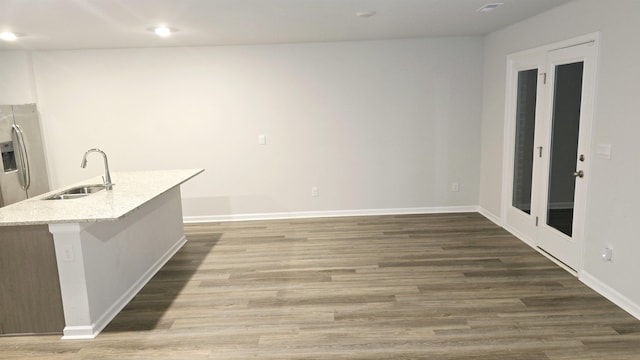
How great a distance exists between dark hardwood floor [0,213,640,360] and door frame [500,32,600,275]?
179 mm

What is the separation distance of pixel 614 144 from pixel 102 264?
13.3 feet

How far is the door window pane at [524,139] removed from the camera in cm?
464

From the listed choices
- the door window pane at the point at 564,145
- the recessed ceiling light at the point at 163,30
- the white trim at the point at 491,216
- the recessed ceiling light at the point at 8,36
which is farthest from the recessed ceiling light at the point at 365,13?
the recessed ceiling light at the point at 8,36

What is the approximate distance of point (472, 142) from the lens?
600 centimetres

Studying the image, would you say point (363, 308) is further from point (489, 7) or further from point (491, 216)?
point (491, 216)

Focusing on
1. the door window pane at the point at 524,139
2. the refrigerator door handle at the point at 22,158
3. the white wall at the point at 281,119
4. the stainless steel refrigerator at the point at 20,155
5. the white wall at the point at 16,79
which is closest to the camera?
the door window pane at the point at 524,139

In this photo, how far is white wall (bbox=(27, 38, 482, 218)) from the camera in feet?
19.0

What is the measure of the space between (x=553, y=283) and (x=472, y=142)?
107 inches

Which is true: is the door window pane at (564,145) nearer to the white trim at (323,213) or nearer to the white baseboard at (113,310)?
the white trim at (323,213)

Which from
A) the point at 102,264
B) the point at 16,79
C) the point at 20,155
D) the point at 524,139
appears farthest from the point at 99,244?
A: the point at 524,139

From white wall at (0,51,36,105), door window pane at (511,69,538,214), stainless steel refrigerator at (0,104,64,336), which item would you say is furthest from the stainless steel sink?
door window pane at (511,69,538,214)

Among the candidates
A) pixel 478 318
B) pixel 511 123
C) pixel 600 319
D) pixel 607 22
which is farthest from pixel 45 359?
pixel 511 123

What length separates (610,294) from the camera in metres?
3.34

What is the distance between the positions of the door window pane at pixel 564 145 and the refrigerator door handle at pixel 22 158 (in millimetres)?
6188
